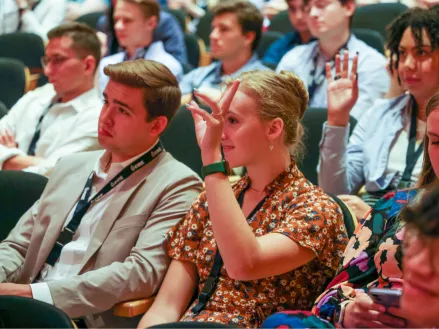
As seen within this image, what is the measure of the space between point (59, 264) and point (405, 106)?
4.64 feet

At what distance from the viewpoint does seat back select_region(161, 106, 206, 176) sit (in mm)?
3248

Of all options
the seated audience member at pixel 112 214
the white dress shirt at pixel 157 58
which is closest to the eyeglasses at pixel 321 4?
the white dress shirt at pixel 157 58

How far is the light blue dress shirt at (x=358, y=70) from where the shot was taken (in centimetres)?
356

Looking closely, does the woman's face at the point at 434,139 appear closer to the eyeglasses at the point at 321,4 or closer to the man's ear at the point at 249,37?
the eyeglasses at the point at 321,4

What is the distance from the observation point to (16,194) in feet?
8.71

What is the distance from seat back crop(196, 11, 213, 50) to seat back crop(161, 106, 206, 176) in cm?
285

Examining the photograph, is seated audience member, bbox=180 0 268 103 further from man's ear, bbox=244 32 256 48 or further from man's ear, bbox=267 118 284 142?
Result: man's ear, bbox=267 118 284 142

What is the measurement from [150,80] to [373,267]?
0.99 m

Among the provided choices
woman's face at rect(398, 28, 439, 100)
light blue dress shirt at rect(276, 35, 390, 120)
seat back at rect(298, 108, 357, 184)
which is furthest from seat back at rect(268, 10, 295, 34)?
woman's face at rect(398, 28, 439, 100)

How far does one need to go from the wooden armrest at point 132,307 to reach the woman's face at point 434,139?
926 mm

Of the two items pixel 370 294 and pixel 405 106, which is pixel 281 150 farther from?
pixel 405 106

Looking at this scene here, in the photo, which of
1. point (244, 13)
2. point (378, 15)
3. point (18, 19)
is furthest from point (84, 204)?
point (18, 19)

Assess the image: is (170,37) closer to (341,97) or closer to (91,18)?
(91,18)

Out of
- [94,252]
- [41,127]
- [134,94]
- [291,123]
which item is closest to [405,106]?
[291,123]
